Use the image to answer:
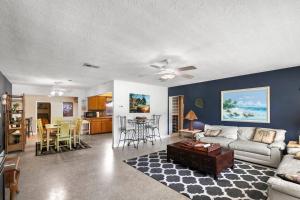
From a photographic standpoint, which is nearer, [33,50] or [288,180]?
[288,180]

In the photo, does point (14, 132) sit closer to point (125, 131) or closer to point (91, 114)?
point (91, 114)

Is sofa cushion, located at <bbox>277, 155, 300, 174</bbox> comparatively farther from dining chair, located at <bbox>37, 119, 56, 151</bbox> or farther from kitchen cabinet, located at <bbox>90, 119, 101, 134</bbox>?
kitchen cabinet, located at <bbox>90, 119, 101, 134</bbox>

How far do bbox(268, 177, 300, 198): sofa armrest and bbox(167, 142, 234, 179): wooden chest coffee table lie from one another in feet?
4.14

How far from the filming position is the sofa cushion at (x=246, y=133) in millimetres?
4566

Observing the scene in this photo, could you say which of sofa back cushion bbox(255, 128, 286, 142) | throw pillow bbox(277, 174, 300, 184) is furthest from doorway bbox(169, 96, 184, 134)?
throw pillow bbox(277, 174, 300, 184)

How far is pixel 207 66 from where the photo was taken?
4.05 metres

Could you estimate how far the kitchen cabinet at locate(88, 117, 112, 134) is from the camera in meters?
8.40

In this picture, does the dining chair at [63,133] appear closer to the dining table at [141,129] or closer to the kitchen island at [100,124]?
the dining table at [141,129]

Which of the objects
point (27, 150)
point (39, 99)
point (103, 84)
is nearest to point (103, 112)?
point (103, 84)

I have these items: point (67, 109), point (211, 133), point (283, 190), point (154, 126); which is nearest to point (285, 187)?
point (283, 190)

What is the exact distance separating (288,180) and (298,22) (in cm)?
199

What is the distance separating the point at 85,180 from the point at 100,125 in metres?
5.72

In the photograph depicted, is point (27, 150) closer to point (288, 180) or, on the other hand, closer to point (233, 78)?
point (288, 180)

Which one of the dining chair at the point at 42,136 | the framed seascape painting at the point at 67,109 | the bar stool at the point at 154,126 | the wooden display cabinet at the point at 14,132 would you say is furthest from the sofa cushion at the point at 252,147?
the framed seascape painting at the point at 67,109
